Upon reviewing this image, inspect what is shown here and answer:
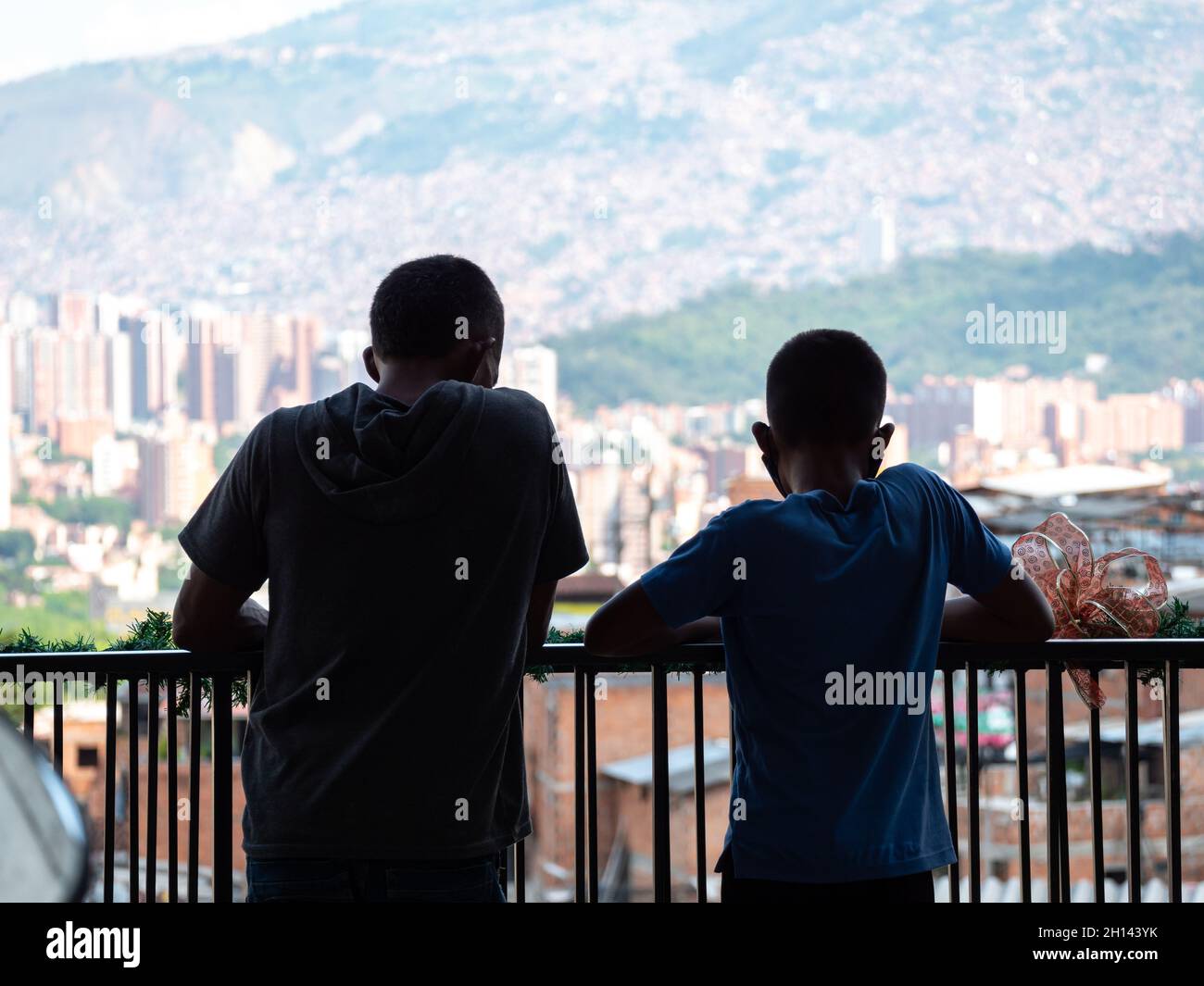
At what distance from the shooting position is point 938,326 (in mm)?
74438

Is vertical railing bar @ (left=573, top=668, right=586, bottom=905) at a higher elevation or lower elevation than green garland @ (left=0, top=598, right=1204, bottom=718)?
lower

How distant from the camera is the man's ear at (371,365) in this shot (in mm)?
1458

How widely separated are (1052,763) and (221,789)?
3.92 feet

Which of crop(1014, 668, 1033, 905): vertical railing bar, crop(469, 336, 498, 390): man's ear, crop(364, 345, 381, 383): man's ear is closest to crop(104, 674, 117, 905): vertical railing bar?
crop(364, 345, 381, 383): man's ear

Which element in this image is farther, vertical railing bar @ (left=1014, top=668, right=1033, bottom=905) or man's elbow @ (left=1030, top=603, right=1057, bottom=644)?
vertical railing bar @ (left=1014, top=668, right=1033, bottom=905)

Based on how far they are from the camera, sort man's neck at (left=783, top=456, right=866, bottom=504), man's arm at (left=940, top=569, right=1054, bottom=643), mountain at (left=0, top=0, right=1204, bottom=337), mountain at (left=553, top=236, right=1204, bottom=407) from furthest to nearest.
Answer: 1. mountain at (left=0, top=0, right=1204, bottom=337)
2. mountain at (left=553, top=236, right=1204, bottom=407)
3. man's arm at (left=940, top=569, right=1054, bottom=643)
4. man's neck at (left=783, top=456, right=866, bottom=504)

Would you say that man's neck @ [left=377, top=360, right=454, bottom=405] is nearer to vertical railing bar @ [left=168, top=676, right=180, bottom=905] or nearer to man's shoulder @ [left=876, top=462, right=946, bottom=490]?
man's shoulder @ [left=876, top=462, right=946, bottom=490]

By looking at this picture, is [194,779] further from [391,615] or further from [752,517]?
[752,517]

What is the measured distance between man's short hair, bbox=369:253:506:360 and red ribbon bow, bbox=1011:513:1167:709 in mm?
900

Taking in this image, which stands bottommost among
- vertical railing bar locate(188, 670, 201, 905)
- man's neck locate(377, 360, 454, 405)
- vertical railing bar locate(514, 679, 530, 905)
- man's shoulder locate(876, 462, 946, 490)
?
vertical railing bar locate(514, 679, 530, 905)

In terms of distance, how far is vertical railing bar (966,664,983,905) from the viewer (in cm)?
177

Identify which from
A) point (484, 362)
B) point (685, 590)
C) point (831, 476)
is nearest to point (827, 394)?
point (831, 476)

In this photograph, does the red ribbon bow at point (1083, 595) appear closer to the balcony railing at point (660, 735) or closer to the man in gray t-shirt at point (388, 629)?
the balcony railing at point (660, 735)

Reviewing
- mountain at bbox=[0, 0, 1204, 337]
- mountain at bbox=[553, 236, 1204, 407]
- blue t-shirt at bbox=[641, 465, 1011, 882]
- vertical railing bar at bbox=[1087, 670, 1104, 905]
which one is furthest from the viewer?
mountain at bbox=[0, 0, 1204, 337]
